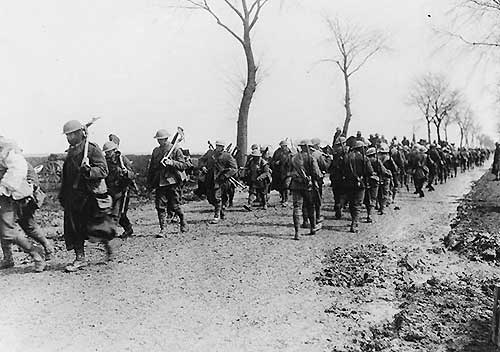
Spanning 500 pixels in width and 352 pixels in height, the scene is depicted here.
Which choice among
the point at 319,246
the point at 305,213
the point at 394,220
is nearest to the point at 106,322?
the point at 319,246

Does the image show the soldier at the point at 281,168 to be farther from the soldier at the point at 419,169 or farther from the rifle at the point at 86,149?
the rifle at the point at 86,149

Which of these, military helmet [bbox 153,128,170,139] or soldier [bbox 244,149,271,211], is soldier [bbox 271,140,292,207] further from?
military helmet [bbox 153,128,170,139]

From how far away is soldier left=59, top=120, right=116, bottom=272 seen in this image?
22.7 feet

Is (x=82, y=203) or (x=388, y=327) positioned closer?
(x=388, y=327)

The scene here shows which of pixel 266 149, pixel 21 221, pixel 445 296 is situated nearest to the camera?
pixel 445 296

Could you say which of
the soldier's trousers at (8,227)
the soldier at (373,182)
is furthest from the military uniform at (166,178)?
the soldier at (373,182)

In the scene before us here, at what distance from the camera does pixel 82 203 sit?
275 inches

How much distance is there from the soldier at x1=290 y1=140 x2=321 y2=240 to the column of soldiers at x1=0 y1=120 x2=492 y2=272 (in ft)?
0.06

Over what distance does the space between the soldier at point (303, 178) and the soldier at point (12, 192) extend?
4736mm

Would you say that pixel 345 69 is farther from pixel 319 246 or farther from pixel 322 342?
pixel 322 342

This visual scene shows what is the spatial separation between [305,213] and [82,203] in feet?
18.1

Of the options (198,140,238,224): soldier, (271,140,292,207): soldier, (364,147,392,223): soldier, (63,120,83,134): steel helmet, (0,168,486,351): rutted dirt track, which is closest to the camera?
(0,168,486,351): rutted dirt track

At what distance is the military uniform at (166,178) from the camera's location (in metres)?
9.62

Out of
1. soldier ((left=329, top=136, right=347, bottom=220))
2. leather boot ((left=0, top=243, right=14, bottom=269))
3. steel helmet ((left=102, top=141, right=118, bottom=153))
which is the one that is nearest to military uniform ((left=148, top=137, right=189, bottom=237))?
steel helmet ((left=102, top=141, right=118, bottom=153))
